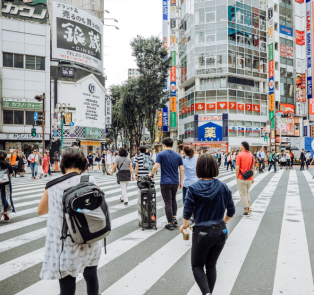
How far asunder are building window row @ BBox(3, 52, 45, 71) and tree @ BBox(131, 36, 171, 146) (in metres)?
9.79

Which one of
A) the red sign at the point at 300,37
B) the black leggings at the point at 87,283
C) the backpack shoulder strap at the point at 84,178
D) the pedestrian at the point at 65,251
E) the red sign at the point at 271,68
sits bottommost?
the black leggings at the point at 87,283

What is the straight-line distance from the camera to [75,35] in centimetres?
3503

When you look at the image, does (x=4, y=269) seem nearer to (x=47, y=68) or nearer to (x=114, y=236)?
(x=114, y=236)

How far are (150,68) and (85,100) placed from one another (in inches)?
376

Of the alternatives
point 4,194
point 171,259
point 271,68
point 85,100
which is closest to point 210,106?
point 271,68

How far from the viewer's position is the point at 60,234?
2.65 metres

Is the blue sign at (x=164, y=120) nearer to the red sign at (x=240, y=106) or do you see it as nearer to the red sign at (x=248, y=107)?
the red sign at (x=240, y=106)

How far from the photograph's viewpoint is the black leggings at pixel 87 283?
8.50ft

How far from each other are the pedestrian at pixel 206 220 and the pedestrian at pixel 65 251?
91 centimetres

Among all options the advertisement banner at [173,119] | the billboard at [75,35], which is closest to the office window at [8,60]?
the billboard at [75,35]

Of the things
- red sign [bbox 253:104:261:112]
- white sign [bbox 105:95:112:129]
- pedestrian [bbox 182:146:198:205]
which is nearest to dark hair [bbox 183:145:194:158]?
pedestrian [bbox 182:146:198:205]

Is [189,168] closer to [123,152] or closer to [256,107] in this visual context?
[123,152]

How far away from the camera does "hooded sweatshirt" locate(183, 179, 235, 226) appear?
2881mm

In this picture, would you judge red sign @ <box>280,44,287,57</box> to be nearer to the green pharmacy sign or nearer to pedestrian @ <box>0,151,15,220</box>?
the green pharmacy sign
